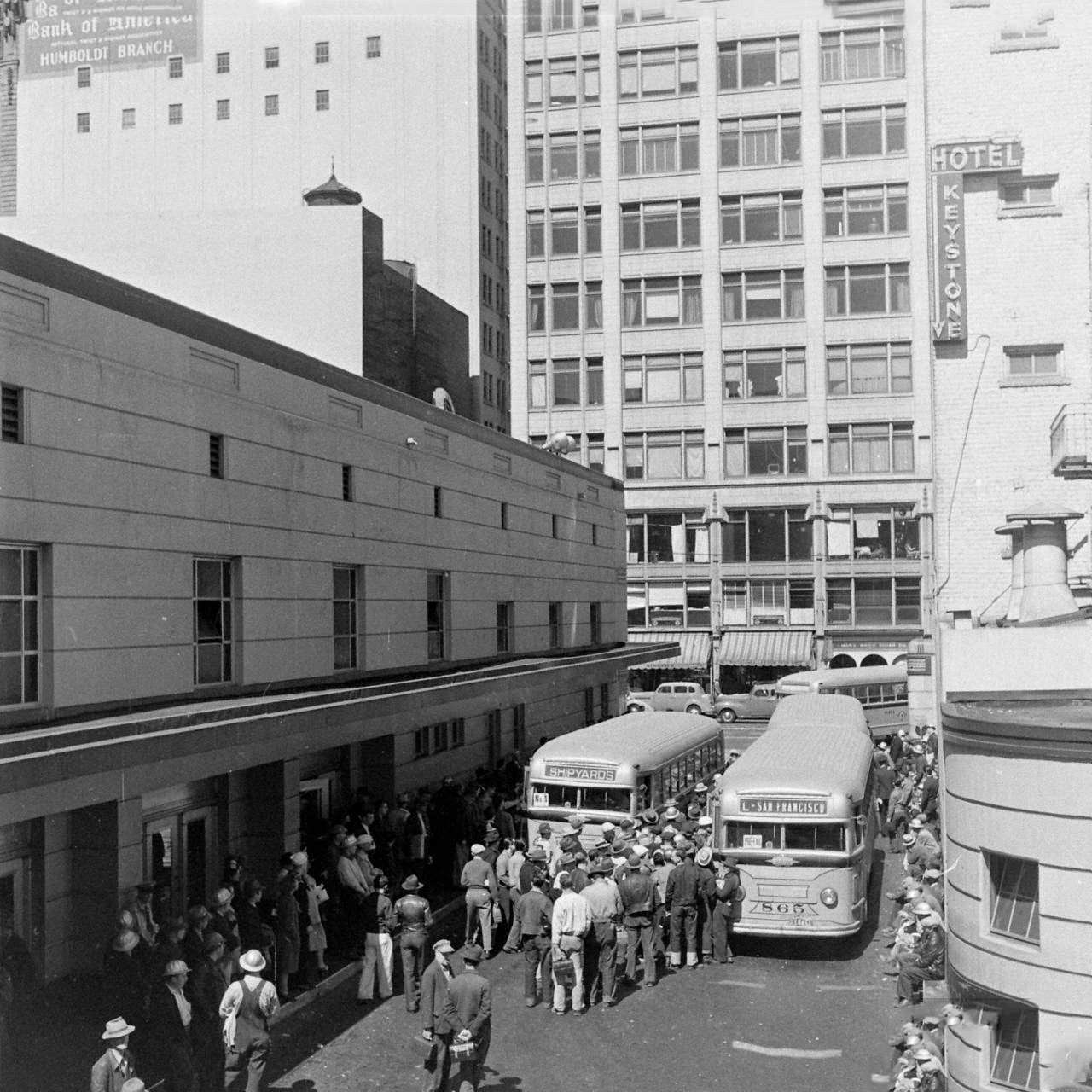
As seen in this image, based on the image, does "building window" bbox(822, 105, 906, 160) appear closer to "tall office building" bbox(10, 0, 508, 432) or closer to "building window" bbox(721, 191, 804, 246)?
"building window" bbox(721, 191, 804, 246)

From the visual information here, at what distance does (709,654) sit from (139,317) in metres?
44.8

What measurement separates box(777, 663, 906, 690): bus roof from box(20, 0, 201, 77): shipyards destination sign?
28527 mm

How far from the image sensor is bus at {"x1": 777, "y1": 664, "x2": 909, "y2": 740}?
38.5m

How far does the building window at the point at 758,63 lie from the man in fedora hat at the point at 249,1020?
54840 millimetres

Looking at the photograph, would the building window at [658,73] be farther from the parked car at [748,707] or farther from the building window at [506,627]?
the building window at [506,627]

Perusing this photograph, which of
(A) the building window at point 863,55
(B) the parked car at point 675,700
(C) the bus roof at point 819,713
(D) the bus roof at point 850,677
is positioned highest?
(A) the building window at point 863,55

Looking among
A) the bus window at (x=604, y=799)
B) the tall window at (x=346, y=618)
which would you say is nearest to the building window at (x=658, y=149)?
the tall window at (x=346, y=618)

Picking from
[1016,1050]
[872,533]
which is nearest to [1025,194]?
[1016,1050]

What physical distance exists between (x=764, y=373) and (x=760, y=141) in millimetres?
11045

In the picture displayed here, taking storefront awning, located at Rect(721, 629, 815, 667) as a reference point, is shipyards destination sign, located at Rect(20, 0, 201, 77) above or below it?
above

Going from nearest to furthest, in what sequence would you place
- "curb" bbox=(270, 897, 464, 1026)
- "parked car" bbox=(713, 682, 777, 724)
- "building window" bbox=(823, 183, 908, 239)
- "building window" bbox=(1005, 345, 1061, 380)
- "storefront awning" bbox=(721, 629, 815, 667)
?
"curb" bbox=(270, 897, 464, 1026) → "building window" bbox=(1005, 345, 1061, 380) → "parked car" bbox=(713, 682, 777, 724) → "building window" bbox=(823, 183, 908, 239) → "storefront awning" bbox=(721, 629, 815, 667)

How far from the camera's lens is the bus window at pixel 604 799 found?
64.4 ft

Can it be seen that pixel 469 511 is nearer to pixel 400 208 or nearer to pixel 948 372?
pixel 948 372

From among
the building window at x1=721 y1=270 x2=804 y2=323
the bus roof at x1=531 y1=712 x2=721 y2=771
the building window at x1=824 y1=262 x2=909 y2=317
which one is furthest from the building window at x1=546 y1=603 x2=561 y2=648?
the building window at x1=824 y1=262 x2=909 y2=317
